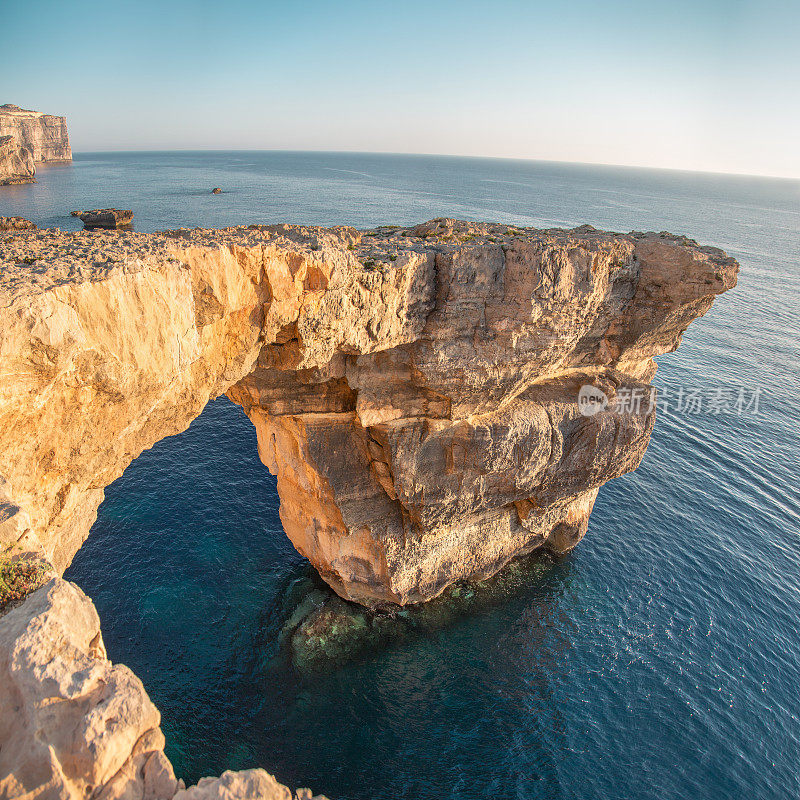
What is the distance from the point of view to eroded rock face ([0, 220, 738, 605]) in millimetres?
14562

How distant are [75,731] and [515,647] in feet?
81.3

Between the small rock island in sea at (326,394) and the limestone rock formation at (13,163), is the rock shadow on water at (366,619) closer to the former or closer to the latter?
the small rock island in sea at (326,394)

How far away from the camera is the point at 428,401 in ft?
84.5

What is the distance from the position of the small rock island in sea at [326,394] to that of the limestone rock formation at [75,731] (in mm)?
33

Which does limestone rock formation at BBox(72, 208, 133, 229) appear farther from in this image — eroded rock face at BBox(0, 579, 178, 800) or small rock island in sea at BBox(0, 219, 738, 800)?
eroded rock face at BBox(0, 579, 178, 800)

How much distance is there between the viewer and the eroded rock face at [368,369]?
573 inches

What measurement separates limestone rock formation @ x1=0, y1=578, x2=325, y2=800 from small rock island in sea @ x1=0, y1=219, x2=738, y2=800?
33mm

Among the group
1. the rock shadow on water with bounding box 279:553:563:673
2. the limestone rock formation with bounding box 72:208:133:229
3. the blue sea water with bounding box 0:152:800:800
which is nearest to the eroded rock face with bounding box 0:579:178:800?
the blue sea water with bounding box 0:152:800:800

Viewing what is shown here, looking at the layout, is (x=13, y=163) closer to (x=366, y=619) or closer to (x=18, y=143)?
(x=18, y=143)

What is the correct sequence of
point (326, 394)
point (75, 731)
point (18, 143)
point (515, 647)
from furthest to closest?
1. point (18, 143)
2. point (515, 647)
3. point (326, 394)
4. point (75, 731)

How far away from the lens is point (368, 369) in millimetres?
23922

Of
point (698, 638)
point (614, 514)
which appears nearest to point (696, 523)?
point (614, 514)

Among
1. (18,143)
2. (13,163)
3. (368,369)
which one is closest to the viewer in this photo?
(368,369)

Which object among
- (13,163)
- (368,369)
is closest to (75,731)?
(368,369)
